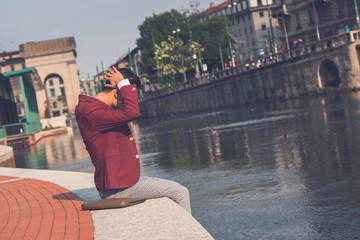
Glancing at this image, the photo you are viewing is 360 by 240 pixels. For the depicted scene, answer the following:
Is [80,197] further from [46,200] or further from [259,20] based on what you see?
[259,20]

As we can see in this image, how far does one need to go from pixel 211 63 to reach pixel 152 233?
3252 inches

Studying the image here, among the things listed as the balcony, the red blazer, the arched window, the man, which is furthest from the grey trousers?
the arched window

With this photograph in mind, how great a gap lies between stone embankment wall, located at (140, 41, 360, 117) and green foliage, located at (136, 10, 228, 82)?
6.52 meters

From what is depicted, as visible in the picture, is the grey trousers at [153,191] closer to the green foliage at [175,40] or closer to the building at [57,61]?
the green foliage at [175,40]

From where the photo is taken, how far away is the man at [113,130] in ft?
14.9

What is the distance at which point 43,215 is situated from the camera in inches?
207

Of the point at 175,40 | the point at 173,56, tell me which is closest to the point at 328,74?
the point at 173,56

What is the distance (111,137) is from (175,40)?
→ 243 ft

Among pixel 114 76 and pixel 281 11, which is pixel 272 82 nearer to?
pixel 281 11

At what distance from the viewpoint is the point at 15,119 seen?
49.8 metres

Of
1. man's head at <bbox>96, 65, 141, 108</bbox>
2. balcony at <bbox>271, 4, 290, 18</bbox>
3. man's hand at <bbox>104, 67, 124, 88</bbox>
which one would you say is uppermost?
balcony at <bbox>271, 4, 290, 18</bbox>

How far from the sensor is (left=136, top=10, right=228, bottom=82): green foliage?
77.1 metres

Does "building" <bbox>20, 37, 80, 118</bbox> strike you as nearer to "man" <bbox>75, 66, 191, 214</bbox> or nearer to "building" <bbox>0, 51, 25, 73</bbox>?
"building" <bbox>0, 51, 25, 73</bbox>

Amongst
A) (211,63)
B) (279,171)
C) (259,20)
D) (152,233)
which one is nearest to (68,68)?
(211,63)
